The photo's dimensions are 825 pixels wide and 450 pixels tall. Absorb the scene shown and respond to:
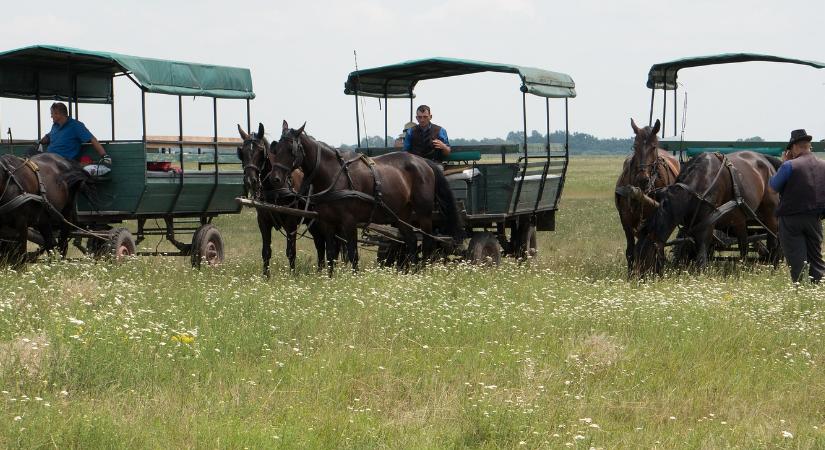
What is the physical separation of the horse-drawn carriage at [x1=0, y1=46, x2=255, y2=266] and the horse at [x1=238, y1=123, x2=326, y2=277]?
1.24 meters

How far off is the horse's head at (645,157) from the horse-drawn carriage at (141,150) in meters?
5.49

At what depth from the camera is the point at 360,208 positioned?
14.4 meters

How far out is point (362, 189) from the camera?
1449 centimetres

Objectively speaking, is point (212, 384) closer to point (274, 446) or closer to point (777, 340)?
point (274, 446)

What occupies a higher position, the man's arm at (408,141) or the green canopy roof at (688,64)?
the green canopy roof at (688,64)

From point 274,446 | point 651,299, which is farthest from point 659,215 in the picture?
point 274,446

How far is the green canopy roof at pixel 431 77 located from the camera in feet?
50.9

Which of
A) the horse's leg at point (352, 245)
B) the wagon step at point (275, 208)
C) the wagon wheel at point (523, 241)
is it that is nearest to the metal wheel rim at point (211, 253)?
the wagon step at point (275, 208)

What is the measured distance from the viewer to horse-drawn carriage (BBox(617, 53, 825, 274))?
14.4 m

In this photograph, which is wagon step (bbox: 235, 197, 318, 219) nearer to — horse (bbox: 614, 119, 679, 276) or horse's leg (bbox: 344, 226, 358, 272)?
horse's leg (bbox: 344, 226, 358, 272)

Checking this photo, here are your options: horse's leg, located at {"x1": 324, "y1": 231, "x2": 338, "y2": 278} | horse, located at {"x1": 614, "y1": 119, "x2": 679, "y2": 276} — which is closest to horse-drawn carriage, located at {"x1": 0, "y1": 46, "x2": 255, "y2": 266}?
horse's leg, located at {"x1": 324, "y1": 231, "x2": 338, "y2": 278}

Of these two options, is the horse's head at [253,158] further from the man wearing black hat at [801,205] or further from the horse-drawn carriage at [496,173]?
the man wearing black hat at [801,205]

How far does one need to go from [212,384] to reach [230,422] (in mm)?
1119

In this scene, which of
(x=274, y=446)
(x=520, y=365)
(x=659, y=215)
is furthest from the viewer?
(x=659, y=215)
